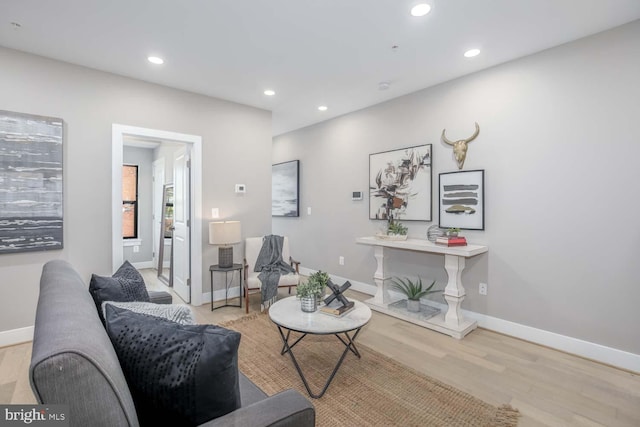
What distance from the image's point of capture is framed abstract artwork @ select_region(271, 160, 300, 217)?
18.6 feet

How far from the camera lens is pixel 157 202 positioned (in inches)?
238

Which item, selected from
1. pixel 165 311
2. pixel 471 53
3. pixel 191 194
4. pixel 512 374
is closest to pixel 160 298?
pixel 165 311

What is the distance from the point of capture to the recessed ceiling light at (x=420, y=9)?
7.34 feet

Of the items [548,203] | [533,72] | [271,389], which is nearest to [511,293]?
[548,203]

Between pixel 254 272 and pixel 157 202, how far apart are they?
3190mm

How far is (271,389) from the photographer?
7.26 feet

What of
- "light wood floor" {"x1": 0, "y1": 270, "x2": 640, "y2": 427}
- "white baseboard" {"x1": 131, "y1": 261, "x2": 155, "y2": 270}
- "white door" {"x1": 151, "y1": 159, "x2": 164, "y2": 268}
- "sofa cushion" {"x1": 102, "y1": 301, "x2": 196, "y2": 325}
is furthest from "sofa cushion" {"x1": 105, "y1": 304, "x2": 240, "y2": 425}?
"white baseboard" {"x1": 131, "y1": 261, "x2": 155, "y2": 270}

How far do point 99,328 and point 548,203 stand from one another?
11.1 ft

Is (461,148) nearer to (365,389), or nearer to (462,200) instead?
(462,200)

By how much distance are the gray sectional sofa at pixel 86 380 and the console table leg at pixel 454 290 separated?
2.52m

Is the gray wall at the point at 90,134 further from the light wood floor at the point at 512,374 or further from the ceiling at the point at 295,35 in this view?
the light wood floor at the point at 512,374

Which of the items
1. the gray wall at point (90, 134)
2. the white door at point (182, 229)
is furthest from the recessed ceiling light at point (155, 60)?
the white door at point (182, 229)

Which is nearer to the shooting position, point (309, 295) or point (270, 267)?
point (309, 295)

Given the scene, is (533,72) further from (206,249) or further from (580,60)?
(206,249)
